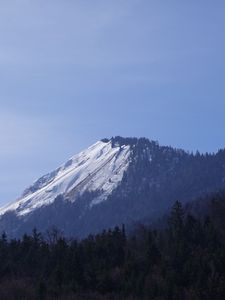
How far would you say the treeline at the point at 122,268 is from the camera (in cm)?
5744

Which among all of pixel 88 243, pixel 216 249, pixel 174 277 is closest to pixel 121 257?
pixel 88 243

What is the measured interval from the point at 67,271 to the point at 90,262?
5109 mm

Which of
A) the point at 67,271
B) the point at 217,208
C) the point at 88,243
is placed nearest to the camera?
the point at 67,271

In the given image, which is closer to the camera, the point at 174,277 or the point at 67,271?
the point at 174,277

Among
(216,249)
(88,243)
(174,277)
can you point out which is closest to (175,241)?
(216,249)

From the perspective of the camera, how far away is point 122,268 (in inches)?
2613

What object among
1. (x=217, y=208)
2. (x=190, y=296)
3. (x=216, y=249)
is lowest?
(x=190, y=296)

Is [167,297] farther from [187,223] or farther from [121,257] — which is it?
[187,223]

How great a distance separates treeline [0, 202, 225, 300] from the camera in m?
57.4

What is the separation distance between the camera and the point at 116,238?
7856 centimetres

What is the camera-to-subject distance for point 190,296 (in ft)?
182

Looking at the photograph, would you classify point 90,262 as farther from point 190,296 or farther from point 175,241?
point 190,296

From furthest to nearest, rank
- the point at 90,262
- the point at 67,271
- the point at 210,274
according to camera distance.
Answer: the point at 90,262
the point at 67,271
the point at 210,274

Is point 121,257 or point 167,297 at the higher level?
point 121,257
